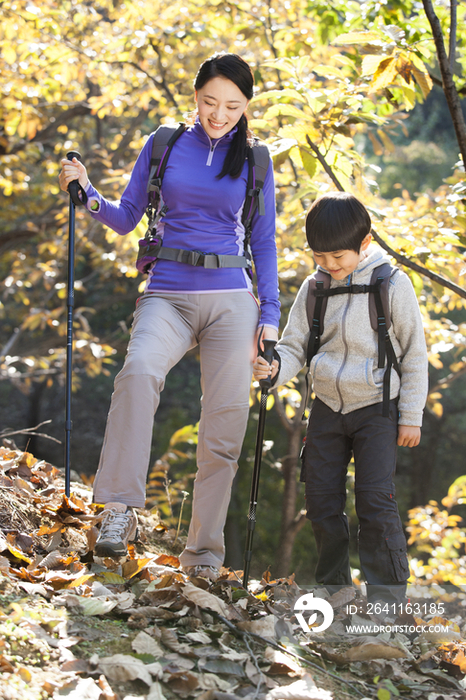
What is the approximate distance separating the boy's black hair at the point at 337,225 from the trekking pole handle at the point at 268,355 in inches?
16.0

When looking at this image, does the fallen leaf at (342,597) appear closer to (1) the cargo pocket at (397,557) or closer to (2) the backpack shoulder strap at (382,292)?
(1) the cargo pocket at (397,557)

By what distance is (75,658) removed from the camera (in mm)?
1567

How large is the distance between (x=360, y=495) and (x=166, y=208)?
1369 millimetres

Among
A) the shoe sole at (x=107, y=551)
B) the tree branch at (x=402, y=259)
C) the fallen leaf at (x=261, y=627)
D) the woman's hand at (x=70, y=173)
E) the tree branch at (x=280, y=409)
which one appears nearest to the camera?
the fallen leaf at (x=261, y=627)

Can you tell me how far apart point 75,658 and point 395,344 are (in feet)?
5.23

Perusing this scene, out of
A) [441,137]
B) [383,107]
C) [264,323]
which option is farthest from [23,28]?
[441,137]

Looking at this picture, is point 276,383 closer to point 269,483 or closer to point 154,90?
point 154,90

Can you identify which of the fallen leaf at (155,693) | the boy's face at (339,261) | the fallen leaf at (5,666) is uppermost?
the boy's face at (339,261)

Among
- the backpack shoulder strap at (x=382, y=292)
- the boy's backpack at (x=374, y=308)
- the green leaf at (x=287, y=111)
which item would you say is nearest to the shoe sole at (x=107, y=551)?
the boy's backpack at (x=374, y=308)

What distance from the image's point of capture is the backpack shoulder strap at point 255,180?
260cm

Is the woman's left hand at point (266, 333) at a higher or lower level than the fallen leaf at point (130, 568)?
higher

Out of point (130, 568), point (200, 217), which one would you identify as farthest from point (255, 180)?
point (130, 568)

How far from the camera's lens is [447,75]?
2.71 meters

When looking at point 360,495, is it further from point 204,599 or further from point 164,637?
point 164,637
